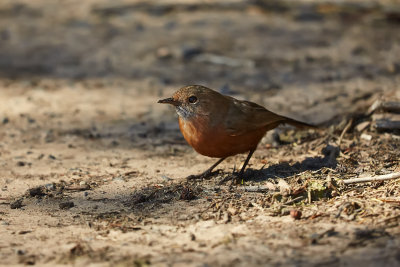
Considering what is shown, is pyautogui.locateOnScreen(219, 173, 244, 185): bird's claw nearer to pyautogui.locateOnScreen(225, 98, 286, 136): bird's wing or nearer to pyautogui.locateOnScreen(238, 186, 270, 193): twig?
pyautogui.locateOnScreen(238, 186, 270, 193): twig

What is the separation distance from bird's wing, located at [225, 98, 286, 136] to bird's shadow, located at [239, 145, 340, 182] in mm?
455

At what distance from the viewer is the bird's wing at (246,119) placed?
553cm

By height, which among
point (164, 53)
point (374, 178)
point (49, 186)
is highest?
point (164, 53)

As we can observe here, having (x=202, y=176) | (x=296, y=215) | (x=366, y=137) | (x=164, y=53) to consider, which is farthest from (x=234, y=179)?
(x=164, y=53)

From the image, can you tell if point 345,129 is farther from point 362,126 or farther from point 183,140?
point 183,140

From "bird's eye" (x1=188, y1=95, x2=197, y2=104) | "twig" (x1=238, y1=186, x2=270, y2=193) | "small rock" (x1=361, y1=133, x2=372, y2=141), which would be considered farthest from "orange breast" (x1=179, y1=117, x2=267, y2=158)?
"small rock" (x1=361, y1=133, x2=372, y2=141)

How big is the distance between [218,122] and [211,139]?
0.19 meters

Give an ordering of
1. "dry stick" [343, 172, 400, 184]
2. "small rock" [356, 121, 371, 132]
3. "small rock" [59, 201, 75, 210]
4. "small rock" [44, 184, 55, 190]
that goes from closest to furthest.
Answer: "dry stick" [343, 172, 400, 184] → "small rock" [59, 201, 75, 210] → "small rock" [44, 184, 55, 190] → "small rock" [356, 121, 371, 132]

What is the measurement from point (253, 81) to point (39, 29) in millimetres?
5118

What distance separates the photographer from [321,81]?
8.79m

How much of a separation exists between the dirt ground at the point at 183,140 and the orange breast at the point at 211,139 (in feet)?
1.11

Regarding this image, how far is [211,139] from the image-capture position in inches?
215

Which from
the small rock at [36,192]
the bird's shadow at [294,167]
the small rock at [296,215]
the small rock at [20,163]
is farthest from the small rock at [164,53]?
the small rock at [296,215]

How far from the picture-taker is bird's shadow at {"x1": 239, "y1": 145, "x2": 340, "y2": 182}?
5715 mm
